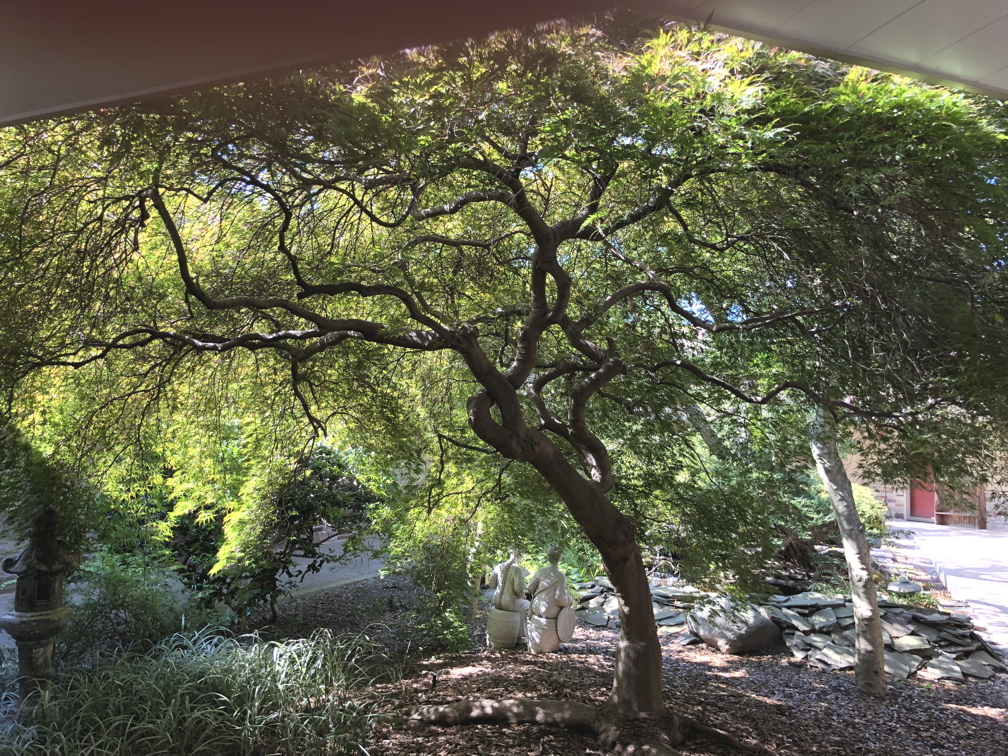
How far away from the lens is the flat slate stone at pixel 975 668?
877 centimetres

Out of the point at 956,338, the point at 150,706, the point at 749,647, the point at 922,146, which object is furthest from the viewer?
the point at 749,647

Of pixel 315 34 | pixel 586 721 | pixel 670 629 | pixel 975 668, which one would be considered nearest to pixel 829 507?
pixel 975 668

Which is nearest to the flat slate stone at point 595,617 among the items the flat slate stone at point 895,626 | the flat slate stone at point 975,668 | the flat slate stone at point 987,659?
the flat slate stone at point 895,626

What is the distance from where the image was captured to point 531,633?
796 centimetres

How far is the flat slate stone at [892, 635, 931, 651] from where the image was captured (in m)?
9.25

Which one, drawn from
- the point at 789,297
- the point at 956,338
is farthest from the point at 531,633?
the point at 956,338

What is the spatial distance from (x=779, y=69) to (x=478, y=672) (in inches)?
230

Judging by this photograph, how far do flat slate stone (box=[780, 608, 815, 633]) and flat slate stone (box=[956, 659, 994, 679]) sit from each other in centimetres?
186

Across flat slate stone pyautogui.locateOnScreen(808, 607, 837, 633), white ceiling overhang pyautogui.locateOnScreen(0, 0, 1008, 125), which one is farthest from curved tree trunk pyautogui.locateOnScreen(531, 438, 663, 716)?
flat slate stone pyautogui.locateOnScreen(808, 607, 837, 633)

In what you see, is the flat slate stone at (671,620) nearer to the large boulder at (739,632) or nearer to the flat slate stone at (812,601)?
the large boulder at (739,632)

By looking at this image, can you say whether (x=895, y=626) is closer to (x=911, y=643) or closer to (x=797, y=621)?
(x=911, y=643)

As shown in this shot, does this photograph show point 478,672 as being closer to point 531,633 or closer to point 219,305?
point 531,633

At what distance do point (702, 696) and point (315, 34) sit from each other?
279 inches

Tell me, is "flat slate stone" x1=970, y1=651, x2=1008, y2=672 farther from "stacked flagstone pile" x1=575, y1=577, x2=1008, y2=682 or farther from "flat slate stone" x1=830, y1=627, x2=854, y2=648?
"flat slate stone" x1=830, y1=627, x2=854, y2=648
